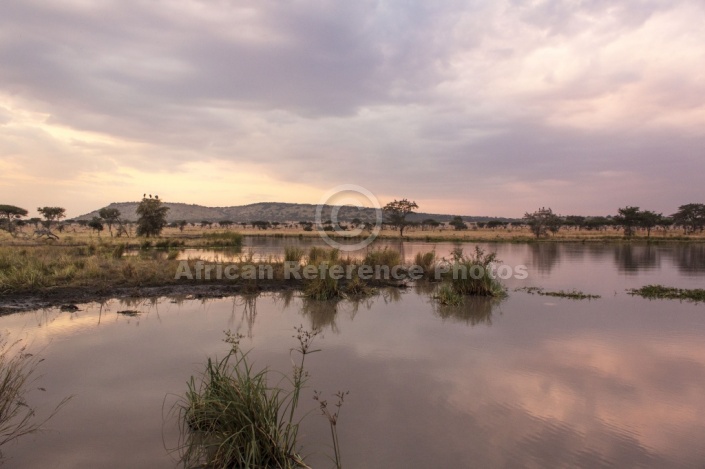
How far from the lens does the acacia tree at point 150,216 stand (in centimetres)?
3716

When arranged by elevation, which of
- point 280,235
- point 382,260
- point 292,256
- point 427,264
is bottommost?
point 427,264

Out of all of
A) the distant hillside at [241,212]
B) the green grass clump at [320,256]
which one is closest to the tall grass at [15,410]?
the green grass clump at [320,256]

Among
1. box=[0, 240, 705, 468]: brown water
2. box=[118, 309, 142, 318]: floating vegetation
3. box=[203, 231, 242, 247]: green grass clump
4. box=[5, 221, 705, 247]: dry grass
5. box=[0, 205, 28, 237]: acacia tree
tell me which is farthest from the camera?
box=[0, 205, 28, 237]: acacia tree

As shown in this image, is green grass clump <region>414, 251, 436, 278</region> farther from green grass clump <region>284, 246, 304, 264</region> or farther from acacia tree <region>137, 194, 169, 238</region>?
acacia tree <region>137, 194, 169, 238</region>

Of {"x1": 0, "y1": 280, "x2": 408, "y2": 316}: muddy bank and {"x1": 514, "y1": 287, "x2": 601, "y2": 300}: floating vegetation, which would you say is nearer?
{"x1": 0, "y1": 280, "x2": 408, "y2": 316}: muddy bank

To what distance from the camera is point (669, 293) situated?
13000 mm

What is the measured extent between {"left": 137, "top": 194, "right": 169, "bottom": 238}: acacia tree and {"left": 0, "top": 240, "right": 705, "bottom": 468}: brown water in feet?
94.4

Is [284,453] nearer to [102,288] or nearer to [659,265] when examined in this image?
[102,288]

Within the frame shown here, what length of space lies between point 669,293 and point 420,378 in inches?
429

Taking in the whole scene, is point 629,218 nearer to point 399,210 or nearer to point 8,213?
point 399,210

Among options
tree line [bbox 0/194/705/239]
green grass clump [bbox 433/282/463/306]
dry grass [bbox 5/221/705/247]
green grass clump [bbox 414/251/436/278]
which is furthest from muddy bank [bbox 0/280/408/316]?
tree line [bbox 0/194/705/239]

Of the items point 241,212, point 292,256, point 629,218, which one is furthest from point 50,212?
point 241,212

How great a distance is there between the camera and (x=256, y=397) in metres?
3.88

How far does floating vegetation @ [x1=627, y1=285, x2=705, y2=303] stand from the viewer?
12.4 metres
